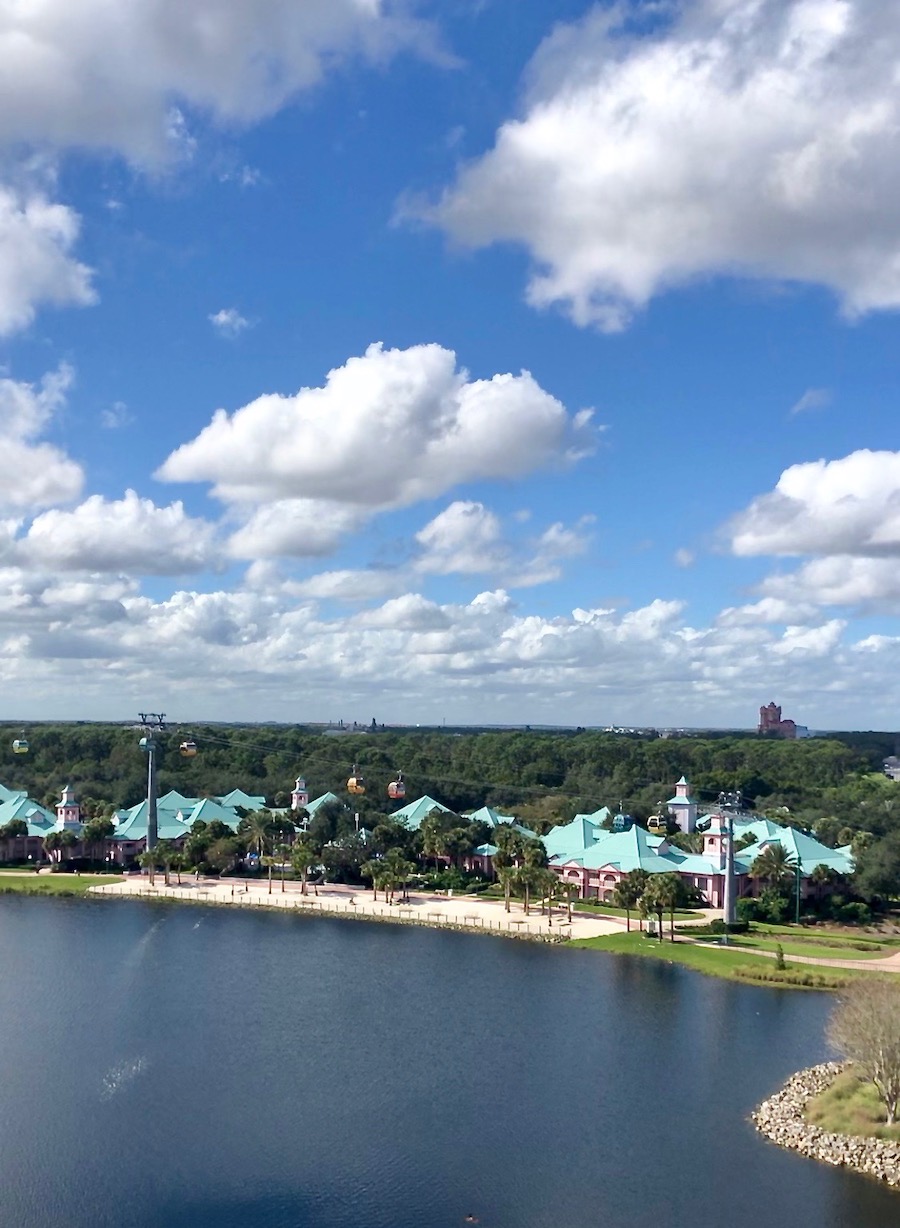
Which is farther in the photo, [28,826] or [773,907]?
[28,826]

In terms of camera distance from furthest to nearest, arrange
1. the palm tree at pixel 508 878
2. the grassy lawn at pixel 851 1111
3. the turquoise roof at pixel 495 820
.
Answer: the turquoise roof at pixel 495 820 < the palm tree at pixel 508 878 < the grassy lawn at pixel 851 1111

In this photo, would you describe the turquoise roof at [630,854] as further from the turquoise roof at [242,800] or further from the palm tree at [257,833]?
the turquoise roof at [242,800]

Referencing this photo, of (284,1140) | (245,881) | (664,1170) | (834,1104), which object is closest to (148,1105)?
(284,1140)

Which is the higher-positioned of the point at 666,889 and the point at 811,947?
the point at 666,889

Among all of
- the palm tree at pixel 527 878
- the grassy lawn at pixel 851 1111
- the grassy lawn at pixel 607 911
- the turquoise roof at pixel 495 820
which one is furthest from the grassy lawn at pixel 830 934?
the grassy lawn at pixel 851 1111

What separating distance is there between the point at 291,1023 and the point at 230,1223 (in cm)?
1766

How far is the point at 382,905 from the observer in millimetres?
71938

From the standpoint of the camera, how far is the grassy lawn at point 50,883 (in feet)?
253

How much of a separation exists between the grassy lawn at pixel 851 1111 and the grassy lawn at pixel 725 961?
17.1 m

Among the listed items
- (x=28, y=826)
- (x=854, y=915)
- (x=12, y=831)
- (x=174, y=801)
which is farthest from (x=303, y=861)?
(x=854, y=915)

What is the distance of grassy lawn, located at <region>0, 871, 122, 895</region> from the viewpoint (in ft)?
253

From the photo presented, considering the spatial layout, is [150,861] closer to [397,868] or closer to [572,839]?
[397,868]

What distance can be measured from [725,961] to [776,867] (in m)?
15.6

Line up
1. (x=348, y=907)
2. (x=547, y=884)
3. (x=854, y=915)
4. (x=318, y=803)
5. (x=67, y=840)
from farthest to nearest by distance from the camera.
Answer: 1. (x=318, y=803)
2. (x=67, y=840)
3. (x=348, y=907)
4. (x=854, y=915)
5. (x=547, y=884)
